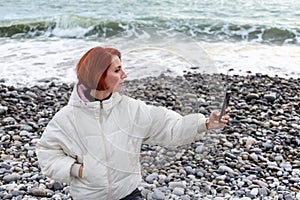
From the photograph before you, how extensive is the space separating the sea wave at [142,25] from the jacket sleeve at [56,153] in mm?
8953

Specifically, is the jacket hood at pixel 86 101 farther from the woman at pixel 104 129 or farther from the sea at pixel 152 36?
the sea at pixel 152 36

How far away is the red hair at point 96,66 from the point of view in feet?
7.19

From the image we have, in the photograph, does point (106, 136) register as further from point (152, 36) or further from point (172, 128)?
point (152, 36)

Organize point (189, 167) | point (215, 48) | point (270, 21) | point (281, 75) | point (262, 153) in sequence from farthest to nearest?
1. point (270, 21)
2. point (215, 48)
3. point (281, 75)
4. point (262, 153)
5. point (189, 167)

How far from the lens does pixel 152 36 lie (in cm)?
239

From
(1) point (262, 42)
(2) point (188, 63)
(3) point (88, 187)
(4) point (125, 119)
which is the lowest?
(1) point (262, 42)

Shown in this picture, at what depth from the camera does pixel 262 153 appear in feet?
14.8

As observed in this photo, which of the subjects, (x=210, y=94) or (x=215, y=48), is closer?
(x=210, y=94)

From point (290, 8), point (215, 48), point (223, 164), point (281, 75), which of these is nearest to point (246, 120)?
point (223, 164)

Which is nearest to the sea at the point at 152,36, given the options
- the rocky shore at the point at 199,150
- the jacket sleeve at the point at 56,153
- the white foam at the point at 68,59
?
the white foam at the point at 68,59

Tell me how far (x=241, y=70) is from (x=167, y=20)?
5601mm

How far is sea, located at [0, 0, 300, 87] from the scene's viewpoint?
2.42m

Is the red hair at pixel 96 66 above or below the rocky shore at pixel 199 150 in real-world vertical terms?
above

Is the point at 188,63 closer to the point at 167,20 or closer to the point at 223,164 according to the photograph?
the point at 223,164
